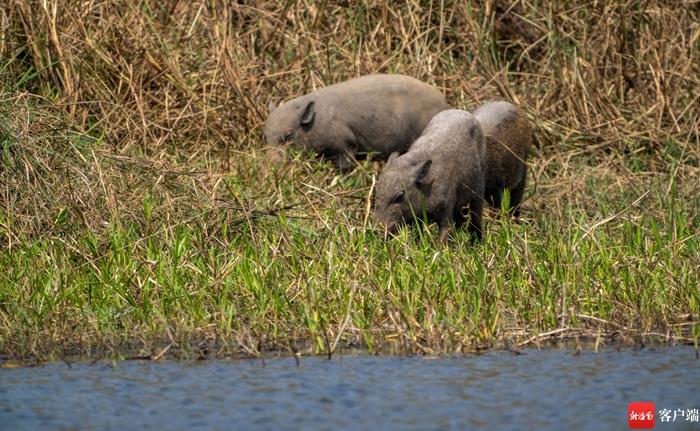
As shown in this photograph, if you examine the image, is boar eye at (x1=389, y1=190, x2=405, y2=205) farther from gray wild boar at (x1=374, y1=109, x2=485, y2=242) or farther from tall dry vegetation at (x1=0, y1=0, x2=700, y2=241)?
tall dry vegetation at (x1=0, y1=0, x2=700, y2=241)

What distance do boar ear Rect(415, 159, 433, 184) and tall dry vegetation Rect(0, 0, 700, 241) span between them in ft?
4.46

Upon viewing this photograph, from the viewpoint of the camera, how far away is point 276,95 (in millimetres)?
11047

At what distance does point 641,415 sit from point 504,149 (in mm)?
4993

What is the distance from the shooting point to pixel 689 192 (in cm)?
901

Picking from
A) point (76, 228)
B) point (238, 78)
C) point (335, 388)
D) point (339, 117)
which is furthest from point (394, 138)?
point (335, 388)

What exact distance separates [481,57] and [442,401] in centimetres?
723

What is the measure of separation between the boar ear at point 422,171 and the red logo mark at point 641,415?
12.2ft

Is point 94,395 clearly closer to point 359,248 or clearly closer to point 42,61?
point 359,248

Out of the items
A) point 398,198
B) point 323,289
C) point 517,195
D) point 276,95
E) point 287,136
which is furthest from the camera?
point 276,95

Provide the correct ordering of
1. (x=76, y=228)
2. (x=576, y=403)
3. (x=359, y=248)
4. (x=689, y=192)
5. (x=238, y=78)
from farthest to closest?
(x=238, y=78) → (x=689, y=192) → (x=76, y=228) → (x=359, y=248) → (x=576, y=403)

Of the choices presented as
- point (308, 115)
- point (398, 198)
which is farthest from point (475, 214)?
point (308, 115)

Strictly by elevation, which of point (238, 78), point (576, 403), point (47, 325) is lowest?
point (576, 403)

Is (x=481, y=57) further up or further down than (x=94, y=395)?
further up

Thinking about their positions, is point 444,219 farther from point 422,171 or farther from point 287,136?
point 287,136
